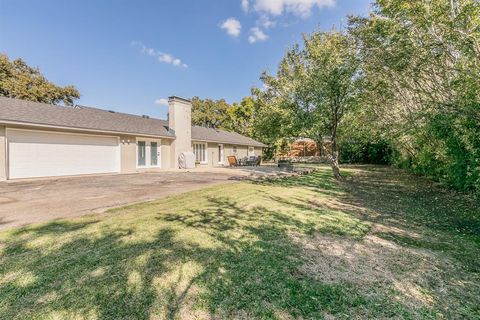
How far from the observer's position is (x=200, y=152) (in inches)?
962

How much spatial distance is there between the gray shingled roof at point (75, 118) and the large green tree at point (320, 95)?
32.8ft

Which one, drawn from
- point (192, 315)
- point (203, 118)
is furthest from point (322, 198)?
point (203, 118)

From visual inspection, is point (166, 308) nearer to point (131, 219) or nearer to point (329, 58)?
point (131, 219)

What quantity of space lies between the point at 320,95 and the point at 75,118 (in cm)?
1454

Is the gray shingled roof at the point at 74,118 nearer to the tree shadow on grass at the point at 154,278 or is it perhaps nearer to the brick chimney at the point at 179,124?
the brick chimney at the point at 179,124

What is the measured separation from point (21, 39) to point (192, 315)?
90.9ft

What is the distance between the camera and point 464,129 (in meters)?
6.94

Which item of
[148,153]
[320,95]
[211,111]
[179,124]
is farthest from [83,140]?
[211,111]

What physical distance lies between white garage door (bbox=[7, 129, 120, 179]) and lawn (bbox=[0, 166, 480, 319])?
33.5 feet

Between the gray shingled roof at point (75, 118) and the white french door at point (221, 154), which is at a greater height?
the gray shingled roof at point (75, 118)

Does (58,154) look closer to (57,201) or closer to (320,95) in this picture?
(57,201)

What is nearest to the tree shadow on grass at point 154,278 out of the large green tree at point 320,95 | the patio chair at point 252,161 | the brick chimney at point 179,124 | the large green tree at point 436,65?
the large green tree at point 436,65

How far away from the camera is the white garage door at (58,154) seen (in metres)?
12.5

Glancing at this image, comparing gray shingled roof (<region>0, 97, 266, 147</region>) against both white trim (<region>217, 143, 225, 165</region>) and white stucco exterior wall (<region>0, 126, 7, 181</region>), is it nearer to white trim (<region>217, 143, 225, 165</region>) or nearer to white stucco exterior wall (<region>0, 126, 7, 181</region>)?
white stucco exterior wall (<region>0, 126, 7, 181</region>)
